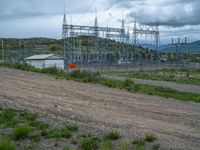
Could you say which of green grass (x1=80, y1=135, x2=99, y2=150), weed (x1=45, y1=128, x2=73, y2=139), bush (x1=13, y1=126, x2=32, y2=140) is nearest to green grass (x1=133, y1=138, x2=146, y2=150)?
green grass (x1=80, y1=135, x2=99, y2=150)

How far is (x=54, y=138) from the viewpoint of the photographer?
9148 mm

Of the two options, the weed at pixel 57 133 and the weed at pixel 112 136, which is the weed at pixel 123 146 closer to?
the weed at pixel 112 136

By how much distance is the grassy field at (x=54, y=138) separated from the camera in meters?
8.41

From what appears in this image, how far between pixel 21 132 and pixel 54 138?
72cm

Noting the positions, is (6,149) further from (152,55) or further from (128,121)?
(152,55)

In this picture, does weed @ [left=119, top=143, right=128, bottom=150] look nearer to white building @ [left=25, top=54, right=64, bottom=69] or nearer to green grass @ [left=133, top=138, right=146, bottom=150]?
green grass @ [left=133, top=138, right=146, bottom=150]

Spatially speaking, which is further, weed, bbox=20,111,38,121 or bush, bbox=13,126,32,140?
weed, bbox=20,111,38,121

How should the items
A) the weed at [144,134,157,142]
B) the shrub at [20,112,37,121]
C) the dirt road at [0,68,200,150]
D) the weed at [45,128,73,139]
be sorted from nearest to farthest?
the weed at [45,128,73,139]
the weed at [144,134,157,142]
the dirt road at [0,68,200,150]
the shrub at [20,112,37,121]

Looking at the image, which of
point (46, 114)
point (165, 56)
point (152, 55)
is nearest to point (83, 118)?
point (46, 114)

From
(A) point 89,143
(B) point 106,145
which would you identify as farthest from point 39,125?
(B) point 106,145

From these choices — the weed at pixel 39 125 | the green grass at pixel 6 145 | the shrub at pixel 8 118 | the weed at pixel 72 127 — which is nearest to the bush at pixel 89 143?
the weed at pixel 72 127

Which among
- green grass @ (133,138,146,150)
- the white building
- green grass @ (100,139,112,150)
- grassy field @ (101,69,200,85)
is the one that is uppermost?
the white building

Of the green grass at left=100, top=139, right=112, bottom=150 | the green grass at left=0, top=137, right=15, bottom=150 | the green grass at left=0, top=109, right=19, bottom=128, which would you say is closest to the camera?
the green grass at left=0, top=137, right=15, bottom=150

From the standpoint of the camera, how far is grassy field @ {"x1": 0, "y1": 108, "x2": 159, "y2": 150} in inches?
331
